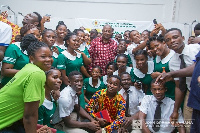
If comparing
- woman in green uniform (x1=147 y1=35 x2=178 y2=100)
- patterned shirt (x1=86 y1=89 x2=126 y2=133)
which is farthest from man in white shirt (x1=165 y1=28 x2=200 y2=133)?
patterned shirt (x1=86 y1=89 x2=126 y2=133)

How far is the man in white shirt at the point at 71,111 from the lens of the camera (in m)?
2.72

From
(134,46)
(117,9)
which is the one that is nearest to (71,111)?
(134,46)

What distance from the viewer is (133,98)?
3.21 meters

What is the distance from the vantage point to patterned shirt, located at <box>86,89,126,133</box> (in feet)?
9.57

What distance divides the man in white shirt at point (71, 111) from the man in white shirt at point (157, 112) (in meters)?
0.65

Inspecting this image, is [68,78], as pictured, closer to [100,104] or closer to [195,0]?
[100,104]

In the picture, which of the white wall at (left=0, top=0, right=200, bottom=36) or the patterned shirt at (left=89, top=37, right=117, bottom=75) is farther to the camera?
the white wall at (left=0, top=0, right=200, bottom=36)

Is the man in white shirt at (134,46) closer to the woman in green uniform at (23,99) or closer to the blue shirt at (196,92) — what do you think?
the blue shirt at (196,92)

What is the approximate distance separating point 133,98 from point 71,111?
962 mm

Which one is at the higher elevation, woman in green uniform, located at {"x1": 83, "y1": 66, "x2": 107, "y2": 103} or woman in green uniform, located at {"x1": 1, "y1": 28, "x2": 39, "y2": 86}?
woman in green uniform, located at {"x1": 1, "y1": 28, "x2": 39, "y2": 86}

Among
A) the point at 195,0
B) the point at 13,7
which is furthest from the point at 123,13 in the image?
the point at 13,7

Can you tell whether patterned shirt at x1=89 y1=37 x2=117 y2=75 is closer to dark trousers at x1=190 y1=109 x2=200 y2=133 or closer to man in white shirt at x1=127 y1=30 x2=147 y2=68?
man in white shirt at x1=127 y1=30 x2=147 y2=68

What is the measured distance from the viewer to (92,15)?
8977mm

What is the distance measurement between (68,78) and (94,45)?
4.02 feet
